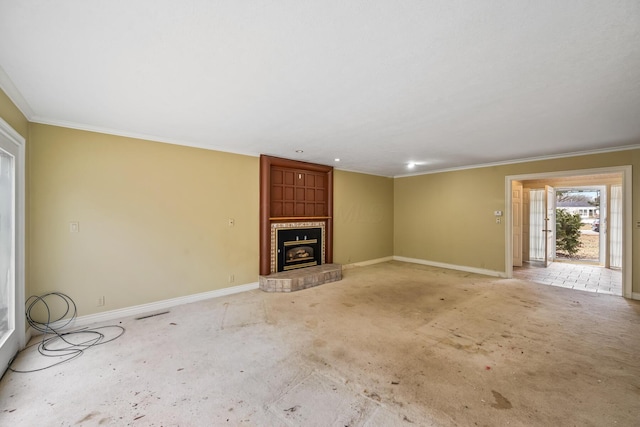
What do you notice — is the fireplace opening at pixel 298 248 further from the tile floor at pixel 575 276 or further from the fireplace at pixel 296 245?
the tile floor at pixel 575 276

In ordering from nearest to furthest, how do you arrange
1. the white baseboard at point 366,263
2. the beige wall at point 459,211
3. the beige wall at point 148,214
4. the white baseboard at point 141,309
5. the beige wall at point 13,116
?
the beige wall at point 13,116
the beige wall at point 148,214
the white baseboard at point 141,309
the beige wall at point 459,211
the white baseboard at point 366,263

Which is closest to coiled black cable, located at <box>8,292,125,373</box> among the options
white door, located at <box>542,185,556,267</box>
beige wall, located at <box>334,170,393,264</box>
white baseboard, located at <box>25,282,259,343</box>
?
white baseboard, located at <box>25,282,259,343</box>

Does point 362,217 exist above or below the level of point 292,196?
below

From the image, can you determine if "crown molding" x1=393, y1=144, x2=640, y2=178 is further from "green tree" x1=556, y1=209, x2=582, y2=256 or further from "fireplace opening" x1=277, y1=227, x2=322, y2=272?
"green tree" x1=556, y1=209, x2=582, y2=256

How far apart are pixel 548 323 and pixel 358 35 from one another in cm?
405

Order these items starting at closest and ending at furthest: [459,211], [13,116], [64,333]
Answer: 1. [13,116]
2. [64,333]
3. [459,211]

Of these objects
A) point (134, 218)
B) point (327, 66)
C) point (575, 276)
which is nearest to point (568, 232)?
point (575, 276)

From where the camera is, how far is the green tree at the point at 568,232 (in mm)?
7809

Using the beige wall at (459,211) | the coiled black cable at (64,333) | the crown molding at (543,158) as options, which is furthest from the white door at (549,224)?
the coiled black cable at (64,333)

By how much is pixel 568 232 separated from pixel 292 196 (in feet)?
27.9

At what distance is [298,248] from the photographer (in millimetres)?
5512

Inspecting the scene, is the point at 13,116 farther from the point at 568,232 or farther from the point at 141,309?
the point at 568,232

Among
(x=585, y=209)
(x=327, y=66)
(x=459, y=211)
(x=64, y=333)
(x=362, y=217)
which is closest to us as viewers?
(x=327, y=66)

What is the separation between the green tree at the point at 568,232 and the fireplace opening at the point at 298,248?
7618 mm
